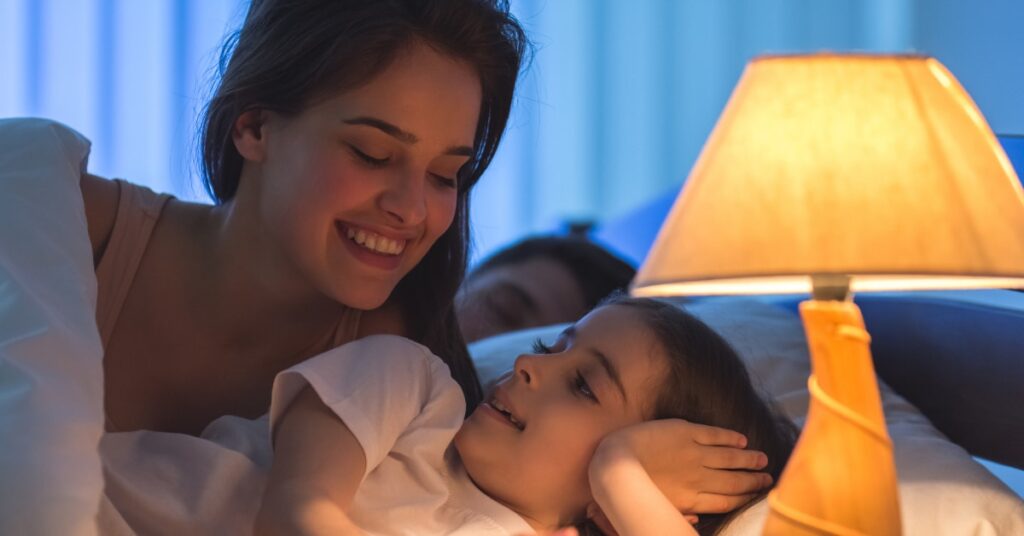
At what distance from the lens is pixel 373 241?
1479 mm

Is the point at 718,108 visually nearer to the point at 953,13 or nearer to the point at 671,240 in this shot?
the point at 953,13

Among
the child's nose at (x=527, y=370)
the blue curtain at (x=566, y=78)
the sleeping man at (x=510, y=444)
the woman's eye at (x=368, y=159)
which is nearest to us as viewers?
the sleeping man at (x=510, y=444)

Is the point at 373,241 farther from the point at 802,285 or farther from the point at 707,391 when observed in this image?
the point at 802,285

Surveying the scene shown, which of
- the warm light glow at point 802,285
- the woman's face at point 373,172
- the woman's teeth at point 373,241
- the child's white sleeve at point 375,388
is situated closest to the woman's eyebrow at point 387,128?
the woman's face at point 373,172

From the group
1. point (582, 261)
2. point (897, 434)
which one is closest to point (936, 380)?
point (897, 434)

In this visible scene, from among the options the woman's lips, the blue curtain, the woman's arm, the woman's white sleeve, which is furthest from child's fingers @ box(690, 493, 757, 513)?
the blue curtain

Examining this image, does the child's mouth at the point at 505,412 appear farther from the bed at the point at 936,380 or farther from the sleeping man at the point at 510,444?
the bed at the point at 936,380

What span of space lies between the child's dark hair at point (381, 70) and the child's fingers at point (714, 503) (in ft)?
1.49

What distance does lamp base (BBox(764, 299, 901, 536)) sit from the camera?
889 millimetres

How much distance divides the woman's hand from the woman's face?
39 centimetres

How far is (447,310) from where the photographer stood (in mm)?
1749

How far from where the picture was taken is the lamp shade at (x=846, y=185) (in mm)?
867

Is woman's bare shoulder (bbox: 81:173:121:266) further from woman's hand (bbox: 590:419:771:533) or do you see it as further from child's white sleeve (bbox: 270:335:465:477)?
woman's hand (bbox: 590:419:771:533)

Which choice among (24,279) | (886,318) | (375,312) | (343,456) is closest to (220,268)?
(375,312)
